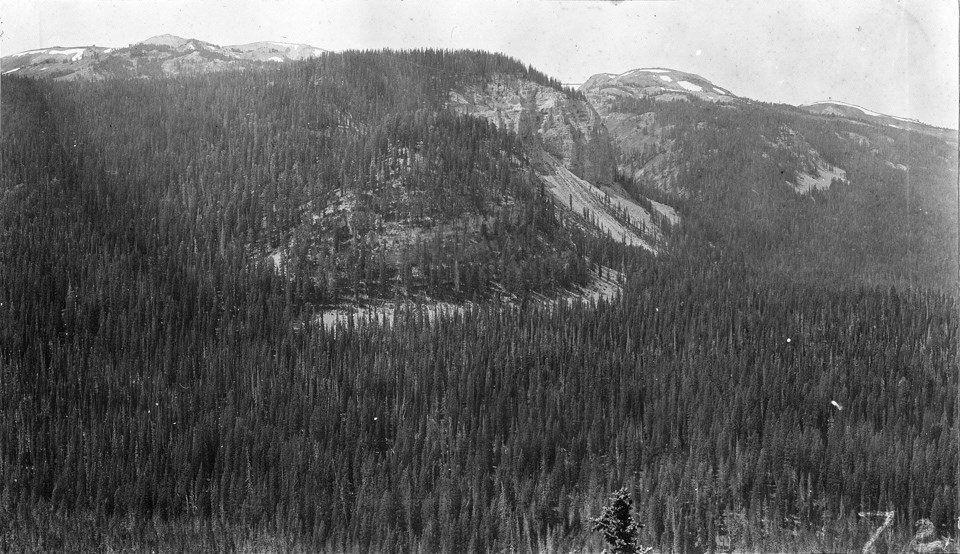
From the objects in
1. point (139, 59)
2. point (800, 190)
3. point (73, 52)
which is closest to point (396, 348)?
point (800, 190)

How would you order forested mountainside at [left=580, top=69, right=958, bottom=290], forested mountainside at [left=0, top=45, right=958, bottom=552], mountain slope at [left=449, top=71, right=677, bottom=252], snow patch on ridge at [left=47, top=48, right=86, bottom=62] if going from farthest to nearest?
snow patch on ridge at [left=47, top=48, right=86, bottom=62]
mountain slope at [left=449, top=71, right=677, bottom=252]
forested mountainside at [left=580, top=69, right=958, bottom=290]
forested mountainside at [left=0, top=45, right=958, bottom=552]

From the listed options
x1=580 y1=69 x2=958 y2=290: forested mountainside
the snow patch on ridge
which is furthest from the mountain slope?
the snow patch on ridge

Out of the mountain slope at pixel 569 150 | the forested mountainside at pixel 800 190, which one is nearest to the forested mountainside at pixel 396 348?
the mountain slope at pixel 569 150

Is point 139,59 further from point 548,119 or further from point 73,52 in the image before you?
point 548,119

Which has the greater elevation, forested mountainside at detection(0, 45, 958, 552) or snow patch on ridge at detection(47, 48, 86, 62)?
snow patch on ridge at detection(47, 48, 86, 62)

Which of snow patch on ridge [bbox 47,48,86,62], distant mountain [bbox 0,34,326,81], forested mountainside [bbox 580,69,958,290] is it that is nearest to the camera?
forested mountainside [bbox 580,69,958,290]

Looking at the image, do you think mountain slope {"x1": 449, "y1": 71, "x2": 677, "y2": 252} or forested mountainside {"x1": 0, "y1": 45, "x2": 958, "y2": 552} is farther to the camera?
mountain slope {"x1": 449, "y1": 71, "x2": 677, "y2": 252}

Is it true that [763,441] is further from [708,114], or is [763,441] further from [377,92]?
[708,114]

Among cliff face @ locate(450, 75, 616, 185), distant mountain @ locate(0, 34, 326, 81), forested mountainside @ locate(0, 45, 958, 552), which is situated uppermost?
distant mountain @ locate(0, 34, 326, 81)

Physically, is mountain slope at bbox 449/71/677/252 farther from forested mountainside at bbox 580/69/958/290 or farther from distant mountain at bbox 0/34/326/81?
distant mountain at bbox 0/34/326/81
